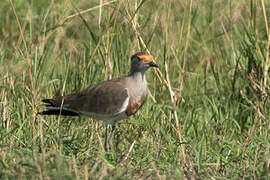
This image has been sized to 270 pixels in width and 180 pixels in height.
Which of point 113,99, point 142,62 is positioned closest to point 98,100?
point 113,99

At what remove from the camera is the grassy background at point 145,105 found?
436 cm

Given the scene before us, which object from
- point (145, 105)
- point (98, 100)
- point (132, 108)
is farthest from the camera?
point (145, 105)

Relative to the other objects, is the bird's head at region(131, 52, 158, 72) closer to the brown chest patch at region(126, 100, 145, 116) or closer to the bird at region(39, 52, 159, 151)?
the bird at region(39, 52, 159, 151)

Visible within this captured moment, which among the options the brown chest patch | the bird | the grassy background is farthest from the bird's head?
the brown chest patch

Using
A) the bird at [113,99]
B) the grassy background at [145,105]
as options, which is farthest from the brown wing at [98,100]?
the grassy background at [145,105]

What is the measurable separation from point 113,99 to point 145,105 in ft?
2.09

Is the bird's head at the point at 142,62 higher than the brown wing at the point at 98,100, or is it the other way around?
the bird's head at the point at 142,62

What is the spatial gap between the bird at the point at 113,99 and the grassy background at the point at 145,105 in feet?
0.53

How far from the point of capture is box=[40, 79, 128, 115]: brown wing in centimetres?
530

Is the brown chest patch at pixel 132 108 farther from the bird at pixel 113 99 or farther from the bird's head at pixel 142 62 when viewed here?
the bird's head at pixel 142 62

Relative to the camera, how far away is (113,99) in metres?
5.32

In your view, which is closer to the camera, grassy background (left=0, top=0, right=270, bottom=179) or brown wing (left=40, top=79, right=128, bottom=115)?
grassy background (left=0, top=0, right=270, bottom=179)

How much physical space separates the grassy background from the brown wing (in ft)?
0.65

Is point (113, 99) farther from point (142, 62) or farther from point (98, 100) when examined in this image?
point (142, 62)
